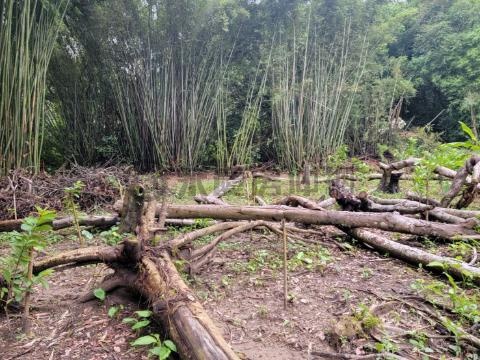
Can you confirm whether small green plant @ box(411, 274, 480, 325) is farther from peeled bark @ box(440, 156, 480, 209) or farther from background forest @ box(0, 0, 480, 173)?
background forest @ box(0, 0, 480, 173)

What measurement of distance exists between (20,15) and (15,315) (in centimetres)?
343

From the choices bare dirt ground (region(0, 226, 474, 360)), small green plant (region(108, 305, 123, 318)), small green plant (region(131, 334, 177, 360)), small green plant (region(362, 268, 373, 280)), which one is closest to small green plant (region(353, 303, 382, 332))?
bare dirt ground (region(0, 226, 474, 360))

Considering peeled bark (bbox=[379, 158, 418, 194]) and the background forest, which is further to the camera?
the background forest

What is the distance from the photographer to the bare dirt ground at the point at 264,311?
3.74ft

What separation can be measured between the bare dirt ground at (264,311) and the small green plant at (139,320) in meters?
0.03

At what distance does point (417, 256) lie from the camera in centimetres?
183

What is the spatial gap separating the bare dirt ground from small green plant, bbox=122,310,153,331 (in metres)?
0.03

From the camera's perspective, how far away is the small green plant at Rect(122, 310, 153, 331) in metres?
1.16

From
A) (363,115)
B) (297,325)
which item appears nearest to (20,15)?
(297,325)

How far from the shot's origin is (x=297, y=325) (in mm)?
1299

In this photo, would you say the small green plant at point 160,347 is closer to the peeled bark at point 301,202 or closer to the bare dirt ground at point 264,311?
the bare dirt ground at point 264,311

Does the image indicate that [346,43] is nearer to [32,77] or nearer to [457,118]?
[457,118]

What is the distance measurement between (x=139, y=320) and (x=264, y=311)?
19.8 inches

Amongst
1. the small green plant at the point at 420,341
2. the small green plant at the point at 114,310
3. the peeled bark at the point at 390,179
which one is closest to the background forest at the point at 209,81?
the peeled bark at the point at 390,179
